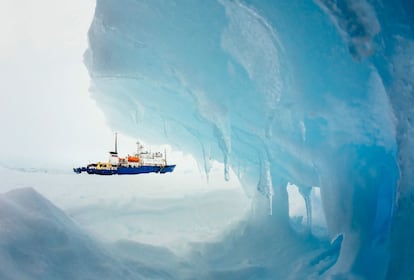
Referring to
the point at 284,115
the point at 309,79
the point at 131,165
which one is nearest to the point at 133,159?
the point at 131,165

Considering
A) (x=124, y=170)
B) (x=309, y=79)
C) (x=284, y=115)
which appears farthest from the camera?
(x=124, y=170)

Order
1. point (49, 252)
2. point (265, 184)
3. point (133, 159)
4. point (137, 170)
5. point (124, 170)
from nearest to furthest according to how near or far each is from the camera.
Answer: point (49, 252) → point (265, 184) → point (124, 170) → point (137, 170) → point (133, 159)

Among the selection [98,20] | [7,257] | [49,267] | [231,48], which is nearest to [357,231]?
[231,48]

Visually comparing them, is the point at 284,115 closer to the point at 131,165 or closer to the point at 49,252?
the point at 49,252

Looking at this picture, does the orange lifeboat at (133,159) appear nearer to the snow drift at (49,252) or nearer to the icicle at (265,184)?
the icicle at (265,184)

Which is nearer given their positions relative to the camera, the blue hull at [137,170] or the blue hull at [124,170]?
the blue hull at [124,170]

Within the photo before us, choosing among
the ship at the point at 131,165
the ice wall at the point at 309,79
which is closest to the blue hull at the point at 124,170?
the ship at the point at 131,165
